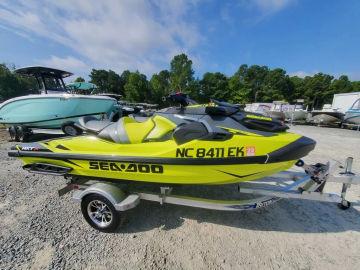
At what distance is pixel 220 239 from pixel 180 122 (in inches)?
60.9

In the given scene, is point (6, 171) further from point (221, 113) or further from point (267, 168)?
point (267, 168)

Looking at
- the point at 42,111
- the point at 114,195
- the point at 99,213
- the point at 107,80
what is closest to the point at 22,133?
the point at 42,111

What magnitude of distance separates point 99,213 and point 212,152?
5.66 feet

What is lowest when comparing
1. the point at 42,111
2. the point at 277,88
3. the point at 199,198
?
the point at 199,198

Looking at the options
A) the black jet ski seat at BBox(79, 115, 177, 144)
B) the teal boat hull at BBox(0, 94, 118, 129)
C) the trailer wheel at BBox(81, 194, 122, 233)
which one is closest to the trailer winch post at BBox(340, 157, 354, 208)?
the black jet ski seat at BBox(79, 115, 177, 144)

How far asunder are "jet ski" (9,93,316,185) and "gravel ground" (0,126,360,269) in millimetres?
674

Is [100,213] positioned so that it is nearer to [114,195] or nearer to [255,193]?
[114,195]

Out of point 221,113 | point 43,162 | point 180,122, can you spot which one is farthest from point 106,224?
point 221,113

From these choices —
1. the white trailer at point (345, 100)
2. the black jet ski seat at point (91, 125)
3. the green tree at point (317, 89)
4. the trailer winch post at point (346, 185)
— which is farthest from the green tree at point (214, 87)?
the trailer winch post at point (346, 185)

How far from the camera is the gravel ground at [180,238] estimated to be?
2266 millimetres

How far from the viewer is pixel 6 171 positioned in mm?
4570

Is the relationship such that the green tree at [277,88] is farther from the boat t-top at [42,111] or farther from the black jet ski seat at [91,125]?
the black jet ski seat at [91,125]

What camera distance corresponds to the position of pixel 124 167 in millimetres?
2727

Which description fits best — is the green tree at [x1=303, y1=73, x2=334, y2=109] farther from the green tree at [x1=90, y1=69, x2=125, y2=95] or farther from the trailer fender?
the trailer fender
